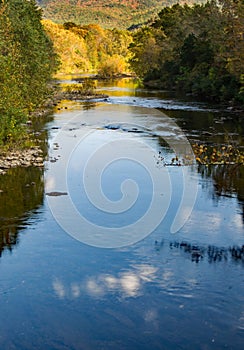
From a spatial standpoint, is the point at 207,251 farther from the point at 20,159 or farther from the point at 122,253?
the point at 20,159

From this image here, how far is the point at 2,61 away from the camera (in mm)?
25062

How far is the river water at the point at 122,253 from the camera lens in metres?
9.83

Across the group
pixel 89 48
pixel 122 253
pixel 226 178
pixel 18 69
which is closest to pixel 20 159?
pixel 226 178

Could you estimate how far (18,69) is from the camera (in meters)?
31.9

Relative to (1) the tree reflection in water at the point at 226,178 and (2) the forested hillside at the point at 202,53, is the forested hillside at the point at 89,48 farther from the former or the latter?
(1) the tree reflection in water at the point at 226,178

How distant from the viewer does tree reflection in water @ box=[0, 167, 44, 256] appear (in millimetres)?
14531

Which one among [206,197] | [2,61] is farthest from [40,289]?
[2,61]

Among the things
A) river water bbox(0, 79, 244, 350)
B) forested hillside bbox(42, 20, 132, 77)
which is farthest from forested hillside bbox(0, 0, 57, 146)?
forested hillside bbox(42, 20, 132, 77)

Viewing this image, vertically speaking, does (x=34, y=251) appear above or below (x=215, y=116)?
below

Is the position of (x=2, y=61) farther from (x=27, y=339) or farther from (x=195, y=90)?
(x=195, y=90)

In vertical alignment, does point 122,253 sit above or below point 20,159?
below

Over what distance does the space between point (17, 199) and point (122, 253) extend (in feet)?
18.3

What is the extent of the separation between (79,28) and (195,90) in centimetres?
9799

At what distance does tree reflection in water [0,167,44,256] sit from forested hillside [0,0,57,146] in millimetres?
4265
